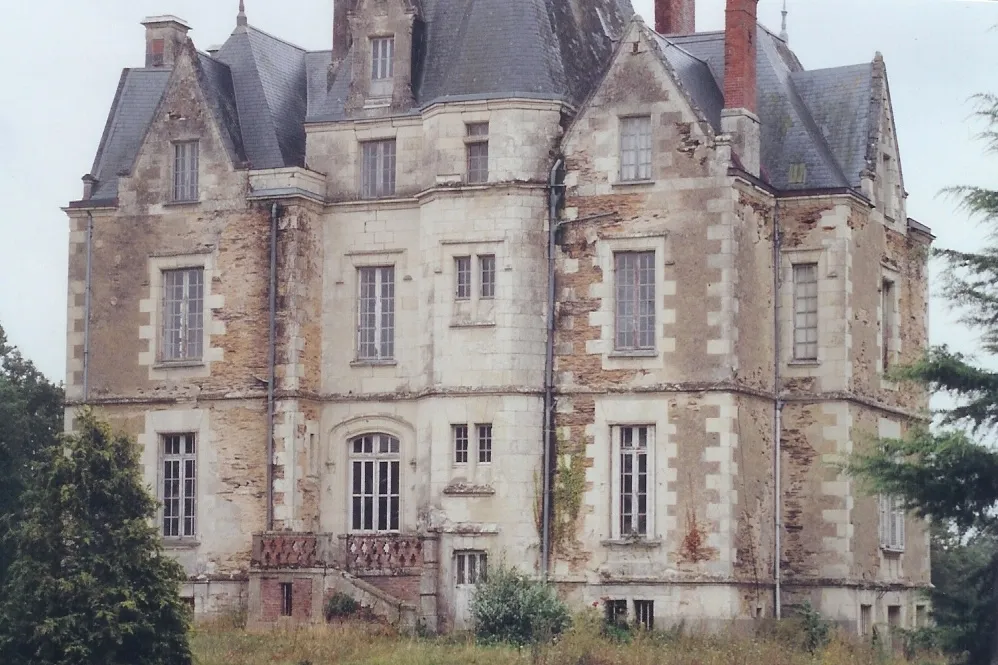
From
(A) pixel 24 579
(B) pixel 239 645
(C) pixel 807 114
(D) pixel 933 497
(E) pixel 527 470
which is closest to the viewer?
(D) pixel 933 497

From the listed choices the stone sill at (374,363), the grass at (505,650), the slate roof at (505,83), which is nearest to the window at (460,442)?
the stone sill at (374,363)

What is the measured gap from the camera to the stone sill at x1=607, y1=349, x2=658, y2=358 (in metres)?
37.6

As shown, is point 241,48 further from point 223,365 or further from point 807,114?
point 807,114

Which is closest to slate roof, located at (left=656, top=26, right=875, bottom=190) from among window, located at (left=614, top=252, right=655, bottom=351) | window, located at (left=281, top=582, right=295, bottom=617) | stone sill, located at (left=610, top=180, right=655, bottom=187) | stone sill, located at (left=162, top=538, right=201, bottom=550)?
stone sill, located at (left=610, top=180, right=655, bottom=187)

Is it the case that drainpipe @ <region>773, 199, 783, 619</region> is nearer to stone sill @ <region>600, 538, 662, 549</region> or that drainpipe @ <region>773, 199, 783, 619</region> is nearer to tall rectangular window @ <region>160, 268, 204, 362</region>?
stone sill @ <region>600, 538, 662, 549</region>

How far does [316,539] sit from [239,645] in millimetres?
3619

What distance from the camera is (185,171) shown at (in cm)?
4109

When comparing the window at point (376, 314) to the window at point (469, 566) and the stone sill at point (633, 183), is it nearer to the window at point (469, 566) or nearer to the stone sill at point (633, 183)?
the window at point (469, 566)

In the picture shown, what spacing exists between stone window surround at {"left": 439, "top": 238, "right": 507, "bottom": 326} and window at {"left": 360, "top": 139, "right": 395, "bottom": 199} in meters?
2.22

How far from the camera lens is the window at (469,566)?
3784cm

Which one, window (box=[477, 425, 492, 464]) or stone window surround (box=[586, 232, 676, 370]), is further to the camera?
window (box=[477, 425, 492, 464])

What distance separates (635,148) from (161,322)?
9558 mm

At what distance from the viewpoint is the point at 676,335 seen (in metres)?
37.6

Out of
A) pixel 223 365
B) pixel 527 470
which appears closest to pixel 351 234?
pixel 223 365
